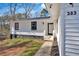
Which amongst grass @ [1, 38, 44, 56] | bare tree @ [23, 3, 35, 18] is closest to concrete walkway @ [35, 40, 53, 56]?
grass @ [1, 38, 44, 56]

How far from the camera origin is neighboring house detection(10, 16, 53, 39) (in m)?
2.67

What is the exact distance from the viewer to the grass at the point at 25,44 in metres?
2.66

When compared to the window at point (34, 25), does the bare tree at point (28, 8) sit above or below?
above

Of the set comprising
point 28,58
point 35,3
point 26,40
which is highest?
point 35,3

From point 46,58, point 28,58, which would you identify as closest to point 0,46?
point 28,58

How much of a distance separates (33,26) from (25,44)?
256 mm

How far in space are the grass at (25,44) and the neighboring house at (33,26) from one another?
0.08 m

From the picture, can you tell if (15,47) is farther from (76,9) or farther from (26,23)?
(76,9)

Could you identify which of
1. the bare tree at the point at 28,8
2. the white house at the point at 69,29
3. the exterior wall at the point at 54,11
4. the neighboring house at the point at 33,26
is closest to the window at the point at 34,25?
the neighboring house at the point at 33,26

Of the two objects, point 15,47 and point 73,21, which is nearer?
point 73,21

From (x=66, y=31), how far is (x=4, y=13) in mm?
818

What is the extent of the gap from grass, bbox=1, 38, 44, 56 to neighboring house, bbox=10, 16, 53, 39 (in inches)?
3.1

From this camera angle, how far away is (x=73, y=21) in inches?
97.3

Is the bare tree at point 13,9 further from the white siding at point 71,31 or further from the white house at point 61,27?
the white siding at point 71,31
